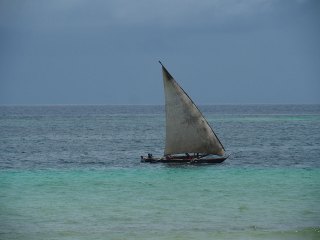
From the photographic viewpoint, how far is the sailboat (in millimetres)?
50938

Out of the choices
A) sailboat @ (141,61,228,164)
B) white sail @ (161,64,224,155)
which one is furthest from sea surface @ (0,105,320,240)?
white sail @ (161,64,224,155)

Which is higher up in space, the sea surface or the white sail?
the white sail

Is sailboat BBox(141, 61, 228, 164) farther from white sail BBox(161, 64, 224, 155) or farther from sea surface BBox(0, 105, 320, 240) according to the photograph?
sea surface BBox(0, 105, 320, 240)

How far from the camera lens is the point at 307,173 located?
1897 inches

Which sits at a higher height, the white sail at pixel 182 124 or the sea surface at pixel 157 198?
the white sail at pixel 182 124

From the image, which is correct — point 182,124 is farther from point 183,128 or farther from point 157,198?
point 157,198

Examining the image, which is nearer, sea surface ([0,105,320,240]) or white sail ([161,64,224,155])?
sea surface ([0,105,320,240])

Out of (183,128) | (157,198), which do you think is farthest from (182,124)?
(157,198)

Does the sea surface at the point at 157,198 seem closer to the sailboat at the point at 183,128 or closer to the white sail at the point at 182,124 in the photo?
the sailboat at the point at 183,128

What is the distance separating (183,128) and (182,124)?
322mm

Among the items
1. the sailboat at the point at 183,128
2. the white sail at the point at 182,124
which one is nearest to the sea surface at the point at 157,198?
the sailboat at the point at 183,128

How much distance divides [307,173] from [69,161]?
71.0 feet

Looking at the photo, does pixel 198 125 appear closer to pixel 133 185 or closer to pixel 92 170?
pixel 92 170

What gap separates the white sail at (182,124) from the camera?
50.9 metres
